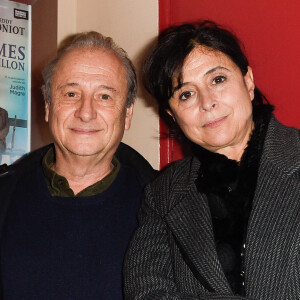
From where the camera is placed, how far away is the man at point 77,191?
5.87 ft

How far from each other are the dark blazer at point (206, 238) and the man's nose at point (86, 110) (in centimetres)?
34

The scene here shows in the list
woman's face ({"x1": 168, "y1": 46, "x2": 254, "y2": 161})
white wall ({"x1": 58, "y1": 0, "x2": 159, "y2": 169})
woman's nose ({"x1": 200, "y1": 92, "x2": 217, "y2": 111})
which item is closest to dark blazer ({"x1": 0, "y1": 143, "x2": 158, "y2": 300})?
white wall ({"x1": 58, "y1": 0, "x2": 159, "y2": 169})

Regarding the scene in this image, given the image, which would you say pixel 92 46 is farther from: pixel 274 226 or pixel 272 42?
pixel 274 226

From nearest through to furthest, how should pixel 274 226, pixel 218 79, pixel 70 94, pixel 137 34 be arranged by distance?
pixel 274 226 < pixel 218 79 < pixel 70 94 < pixel 137 34

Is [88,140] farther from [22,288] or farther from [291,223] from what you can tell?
[291,223]

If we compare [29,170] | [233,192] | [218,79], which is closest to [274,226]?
[233,192]

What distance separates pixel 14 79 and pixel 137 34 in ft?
2.47

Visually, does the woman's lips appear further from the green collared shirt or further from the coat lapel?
the green collared shirt

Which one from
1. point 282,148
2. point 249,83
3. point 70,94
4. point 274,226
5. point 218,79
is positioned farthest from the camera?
point 70,94

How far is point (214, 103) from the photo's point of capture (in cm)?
158

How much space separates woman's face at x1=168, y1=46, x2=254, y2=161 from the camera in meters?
1.58

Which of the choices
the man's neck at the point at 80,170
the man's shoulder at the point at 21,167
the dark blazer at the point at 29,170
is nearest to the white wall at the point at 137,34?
the dark blazer at the point at 29,170

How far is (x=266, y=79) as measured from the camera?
1.87 meters

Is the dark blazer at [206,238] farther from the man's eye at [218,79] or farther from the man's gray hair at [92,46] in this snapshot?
the man's gray hair at [92,46]
